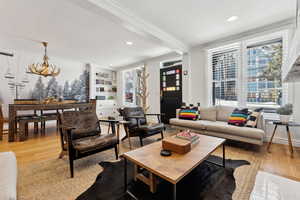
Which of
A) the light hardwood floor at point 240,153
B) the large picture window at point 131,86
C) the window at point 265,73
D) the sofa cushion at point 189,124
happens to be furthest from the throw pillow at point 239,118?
the large picture window at point 131,86

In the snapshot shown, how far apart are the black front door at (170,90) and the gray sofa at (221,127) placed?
1177mm

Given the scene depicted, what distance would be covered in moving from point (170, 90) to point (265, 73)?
8.71 ft

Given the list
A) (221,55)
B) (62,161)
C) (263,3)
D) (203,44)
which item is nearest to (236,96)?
(221,55)

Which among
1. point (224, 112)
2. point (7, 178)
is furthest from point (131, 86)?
point (7, 178)

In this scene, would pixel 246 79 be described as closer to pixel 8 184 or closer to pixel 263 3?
pixel 263 3

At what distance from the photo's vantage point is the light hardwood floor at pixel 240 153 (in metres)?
1.95

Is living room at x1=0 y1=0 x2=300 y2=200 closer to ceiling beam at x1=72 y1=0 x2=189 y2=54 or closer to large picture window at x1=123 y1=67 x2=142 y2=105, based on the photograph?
ceiling beam at x1=72 y1=0 x2=189 y2=54

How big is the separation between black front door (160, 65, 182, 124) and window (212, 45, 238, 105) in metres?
1.11

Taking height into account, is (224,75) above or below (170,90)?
above

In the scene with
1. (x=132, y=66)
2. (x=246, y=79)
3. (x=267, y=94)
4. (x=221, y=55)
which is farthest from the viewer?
(x=132, y=66)

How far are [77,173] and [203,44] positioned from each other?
4.32 meters

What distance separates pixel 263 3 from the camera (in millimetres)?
2266

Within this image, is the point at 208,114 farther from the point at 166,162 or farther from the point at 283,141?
the point at 166,162

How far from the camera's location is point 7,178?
1053 mm
